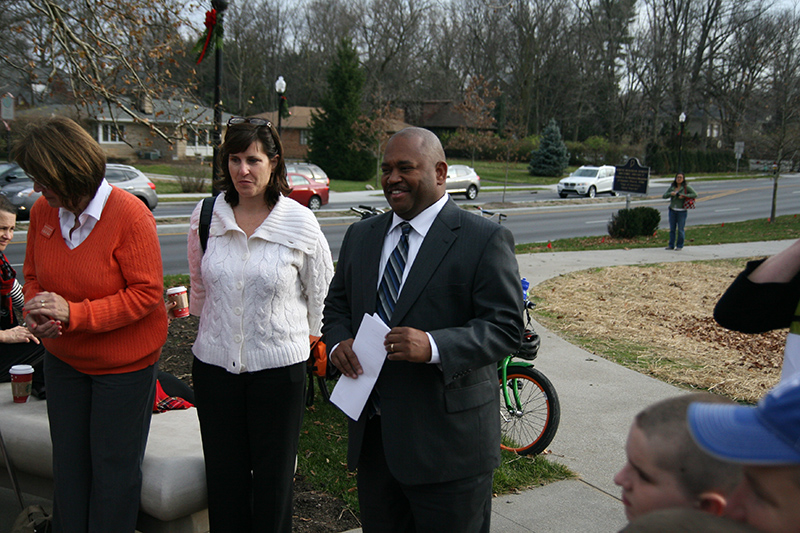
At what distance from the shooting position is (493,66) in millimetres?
64562

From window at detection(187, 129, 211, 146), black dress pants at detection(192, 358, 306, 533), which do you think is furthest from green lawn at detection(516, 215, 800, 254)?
black dress pants at detection(192, 358, 306, 533)

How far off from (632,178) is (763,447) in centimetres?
1841

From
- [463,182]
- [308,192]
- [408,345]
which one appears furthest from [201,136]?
[463,182]

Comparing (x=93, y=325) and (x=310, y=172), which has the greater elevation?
(x=310, y=172)

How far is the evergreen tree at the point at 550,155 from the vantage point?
4784 cm

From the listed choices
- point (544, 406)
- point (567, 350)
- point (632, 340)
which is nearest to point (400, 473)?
point (544, 406)

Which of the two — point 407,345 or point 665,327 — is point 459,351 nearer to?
point 407,345

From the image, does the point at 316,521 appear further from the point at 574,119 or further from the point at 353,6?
the point at 574,119

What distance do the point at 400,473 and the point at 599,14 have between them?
222ft

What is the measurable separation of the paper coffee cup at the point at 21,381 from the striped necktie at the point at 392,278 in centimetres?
250

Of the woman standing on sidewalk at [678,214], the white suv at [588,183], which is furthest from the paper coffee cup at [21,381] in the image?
the white suv at [588,183]

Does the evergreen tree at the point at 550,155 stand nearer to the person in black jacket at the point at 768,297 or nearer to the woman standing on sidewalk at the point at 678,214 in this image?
the woman standing on sidewalk at the point at 678,214

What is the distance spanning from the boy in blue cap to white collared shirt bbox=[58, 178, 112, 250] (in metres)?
2.55

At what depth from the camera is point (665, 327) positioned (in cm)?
860
